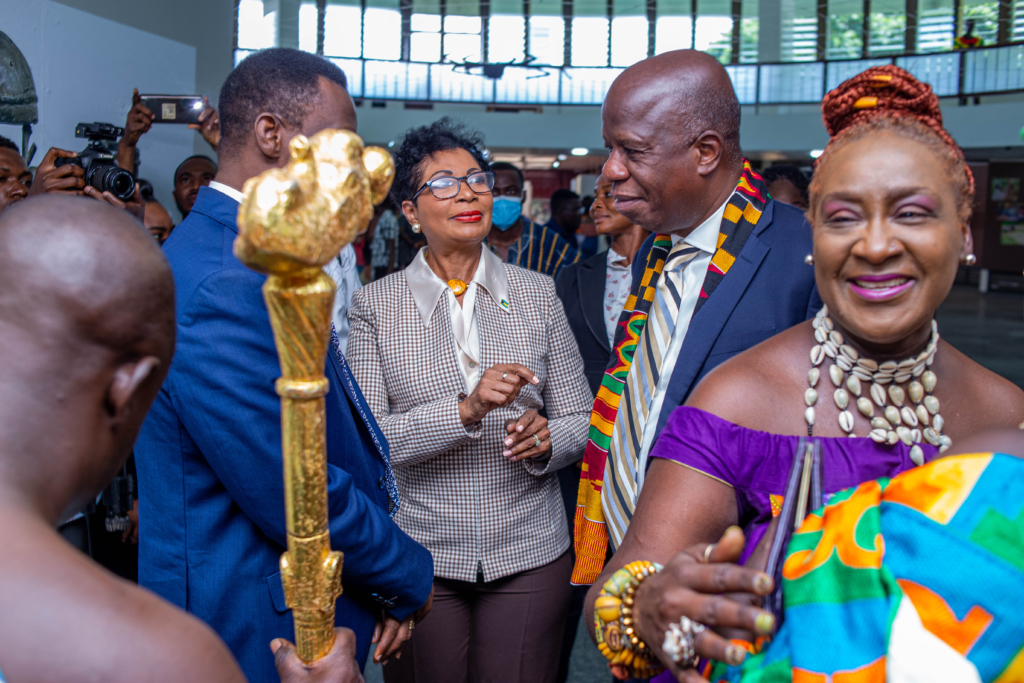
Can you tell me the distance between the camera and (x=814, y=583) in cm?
84

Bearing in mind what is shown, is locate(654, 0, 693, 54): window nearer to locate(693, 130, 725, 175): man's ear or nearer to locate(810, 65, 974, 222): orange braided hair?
locate(693, 130, 725, 175): man's ear

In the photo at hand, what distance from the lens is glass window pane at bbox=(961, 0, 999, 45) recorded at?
14.5m

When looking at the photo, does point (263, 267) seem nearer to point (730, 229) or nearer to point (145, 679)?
point (145, 679)

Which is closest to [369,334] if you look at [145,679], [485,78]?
[145,679]

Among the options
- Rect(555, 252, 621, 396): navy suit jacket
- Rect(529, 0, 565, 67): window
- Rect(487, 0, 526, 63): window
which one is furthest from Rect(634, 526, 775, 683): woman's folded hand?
Rect(487, 0, 526, 63): window

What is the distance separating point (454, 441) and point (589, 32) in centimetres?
1707

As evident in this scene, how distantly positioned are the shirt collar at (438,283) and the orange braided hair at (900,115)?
1248mm

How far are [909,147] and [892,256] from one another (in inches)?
6.4

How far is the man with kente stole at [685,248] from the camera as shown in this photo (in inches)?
60.8

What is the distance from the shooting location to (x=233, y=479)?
4.18 feet

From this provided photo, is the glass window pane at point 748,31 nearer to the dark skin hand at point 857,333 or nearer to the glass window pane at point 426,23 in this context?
the glass window pane at point 426,23

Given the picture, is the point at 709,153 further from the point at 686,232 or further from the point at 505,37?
the point at 505,37

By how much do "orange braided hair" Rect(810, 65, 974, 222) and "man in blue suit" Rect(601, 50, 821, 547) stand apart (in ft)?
1.38

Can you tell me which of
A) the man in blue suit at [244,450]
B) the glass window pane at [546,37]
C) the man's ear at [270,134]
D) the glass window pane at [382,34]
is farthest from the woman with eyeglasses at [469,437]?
the glass window pane at [546,37]
